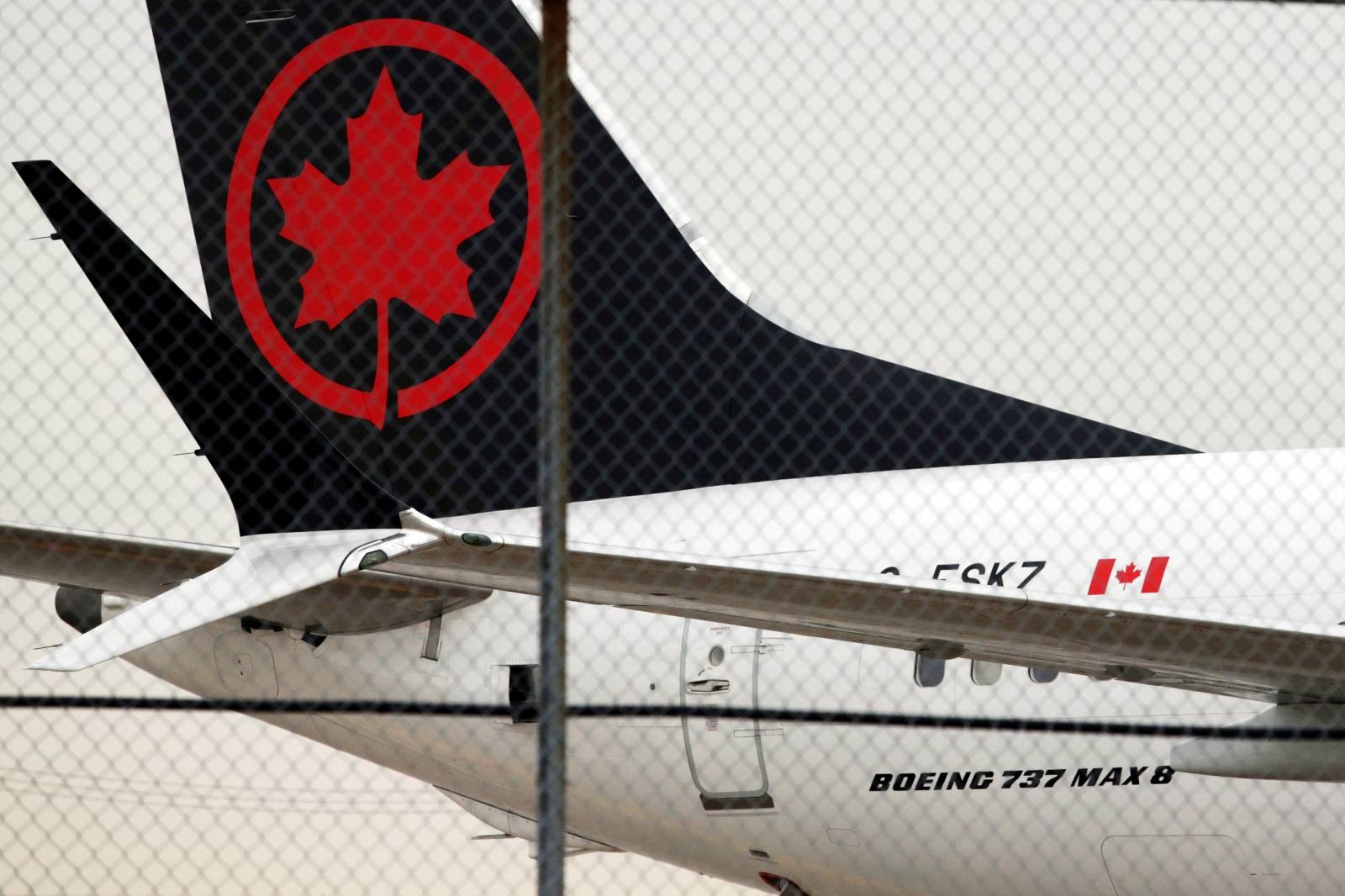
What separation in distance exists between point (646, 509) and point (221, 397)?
2564mm

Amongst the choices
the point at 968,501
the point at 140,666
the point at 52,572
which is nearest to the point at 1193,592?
the point at 968,501

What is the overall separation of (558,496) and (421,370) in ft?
13.4

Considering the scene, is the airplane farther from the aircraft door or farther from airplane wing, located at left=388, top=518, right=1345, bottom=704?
airplane wing, located at left=388, top=518, right=1345, bottom=704

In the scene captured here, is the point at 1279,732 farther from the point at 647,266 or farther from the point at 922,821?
the point at 647,266

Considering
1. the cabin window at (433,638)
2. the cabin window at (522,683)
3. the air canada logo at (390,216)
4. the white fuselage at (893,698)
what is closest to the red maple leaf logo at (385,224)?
the air canada logo at (390,216)

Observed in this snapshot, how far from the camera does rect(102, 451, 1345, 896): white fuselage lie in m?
5.36

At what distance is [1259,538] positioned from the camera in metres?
5.35

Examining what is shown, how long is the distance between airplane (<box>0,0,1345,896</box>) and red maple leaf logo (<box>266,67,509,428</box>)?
2 centimetres

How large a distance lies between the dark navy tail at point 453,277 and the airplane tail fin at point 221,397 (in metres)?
1.17

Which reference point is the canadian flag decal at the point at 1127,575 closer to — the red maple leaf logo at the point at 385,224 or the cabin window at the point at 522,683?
the cabin window at the point at 522,683

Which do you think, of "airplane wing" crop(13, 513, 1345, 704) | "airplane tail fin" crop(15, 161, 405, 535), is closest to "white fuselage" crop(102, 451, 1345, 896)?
"airplane wing" crop(13, 513, 1345, 704)

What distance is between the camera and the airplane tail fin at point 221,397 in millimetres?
3738

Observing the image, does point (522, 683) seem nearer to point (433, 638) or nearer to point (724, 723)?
point (433, 638)

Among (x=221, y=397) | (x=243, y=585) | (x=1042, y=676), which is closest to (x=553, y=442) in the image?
(x=243, y=585)
